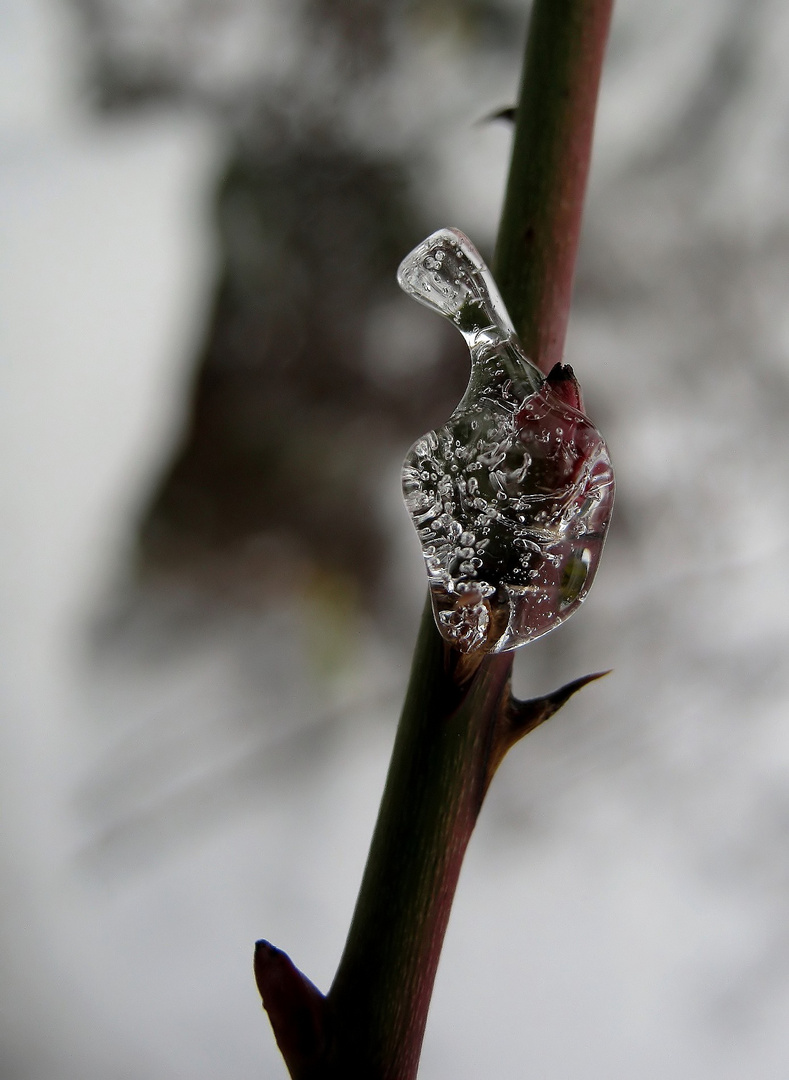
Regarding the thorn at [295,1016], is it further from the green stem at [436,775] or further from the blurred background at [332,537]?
the blurred background at [332,537]

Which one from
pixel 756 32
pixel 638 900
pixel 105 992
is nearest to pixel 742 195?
pixel 756 32

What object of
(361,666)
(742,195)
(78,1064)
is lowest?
(78,1064)

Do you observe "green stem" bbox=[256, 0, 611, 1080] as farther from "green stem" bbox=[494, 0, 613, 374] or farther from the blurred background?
the blurred background

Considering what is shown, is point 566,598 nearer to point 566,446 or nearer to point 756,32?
point 566,446

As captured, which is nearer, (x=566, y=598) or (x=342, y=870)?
(x=566, y=598)

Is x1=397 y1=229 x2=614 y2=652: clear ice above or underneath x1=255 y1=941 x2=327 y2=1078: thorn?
above

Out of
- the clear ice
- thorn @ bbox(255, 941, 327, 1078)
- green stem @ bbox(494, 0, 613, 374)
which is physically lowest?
thorn @ bbox(255, 941, 327, 1078)

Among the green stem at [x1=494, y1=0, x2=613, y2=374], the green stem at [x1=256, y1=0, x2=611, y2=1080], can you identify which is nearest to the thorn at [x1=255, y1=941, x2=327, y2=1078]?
the green stem at [x1=256, y1=0, x2=611, y2=1080]

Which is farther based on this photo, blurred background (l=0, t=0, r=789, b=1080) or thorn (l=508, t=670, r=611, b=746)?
blurred background (l=0, t=0, r=789, b=1080)
